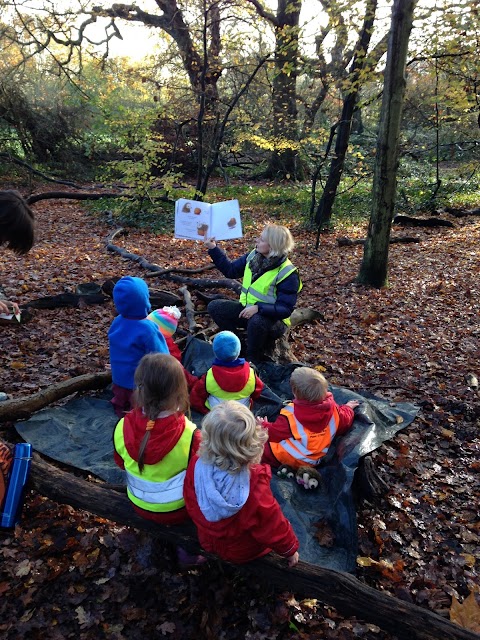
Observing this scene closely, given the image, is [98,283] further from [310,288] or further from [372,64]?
[372,64]

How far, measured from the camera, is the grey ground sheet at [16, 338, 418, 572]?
3021 mm

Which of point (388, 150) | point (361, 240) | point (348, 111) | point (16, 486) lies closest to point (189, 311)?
point (16, 486)

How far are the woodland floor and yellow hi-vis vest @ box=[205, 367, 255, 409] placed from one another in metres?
1.23

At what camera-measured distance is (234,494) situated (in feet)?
7.30

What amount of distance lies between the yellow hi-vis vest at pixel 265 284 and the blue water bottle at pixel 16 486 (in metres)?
2.83

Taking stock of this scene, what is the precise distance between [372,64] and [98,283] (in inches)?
262

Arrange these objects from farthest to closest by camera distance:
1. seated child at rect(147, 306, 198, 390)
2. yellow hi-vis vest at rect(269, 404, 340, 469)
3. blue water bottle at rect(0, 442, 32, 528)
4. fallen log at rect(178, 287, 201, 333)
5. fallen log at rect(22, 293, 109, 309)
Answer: fallen log at rect(22, 293, 109, 309) < fallen log at rect(178, 287, 201, 333) < seated child at rect(147, 306, 198, 390) < yellow hi-vis vest at rect(269, 404, 340, 469) < blue water bottle at rect(0, 442, 32, 528)

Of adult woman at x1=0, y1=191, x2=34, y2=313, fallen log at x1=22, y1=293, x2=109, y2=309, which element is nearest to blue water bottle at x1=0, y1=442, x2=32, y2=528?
adult woman at x1=0, y1=191, x2=34, y2=313

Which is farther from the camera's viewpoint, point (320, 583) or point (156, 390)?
point (156, 390)

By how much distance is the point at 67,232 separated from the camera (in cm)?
1165

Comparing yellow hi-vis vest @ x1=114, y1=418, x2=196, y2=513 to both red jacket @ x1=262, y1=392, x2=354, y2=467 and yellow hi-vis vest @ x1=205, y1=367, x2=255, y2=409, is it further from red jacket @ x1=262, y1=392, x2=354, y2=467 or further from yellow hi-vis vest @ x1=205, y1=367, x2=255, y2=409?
yellow hi-vis vest @ x1=205, y1=367, x2=255, y2=409

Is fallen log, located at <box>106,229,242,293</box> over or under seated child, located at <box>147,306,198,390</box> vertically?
under

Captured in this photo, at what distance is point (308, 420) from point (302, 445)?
22cm

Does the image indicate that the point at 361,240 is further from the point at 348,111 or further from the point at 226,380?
the point at 226,380
